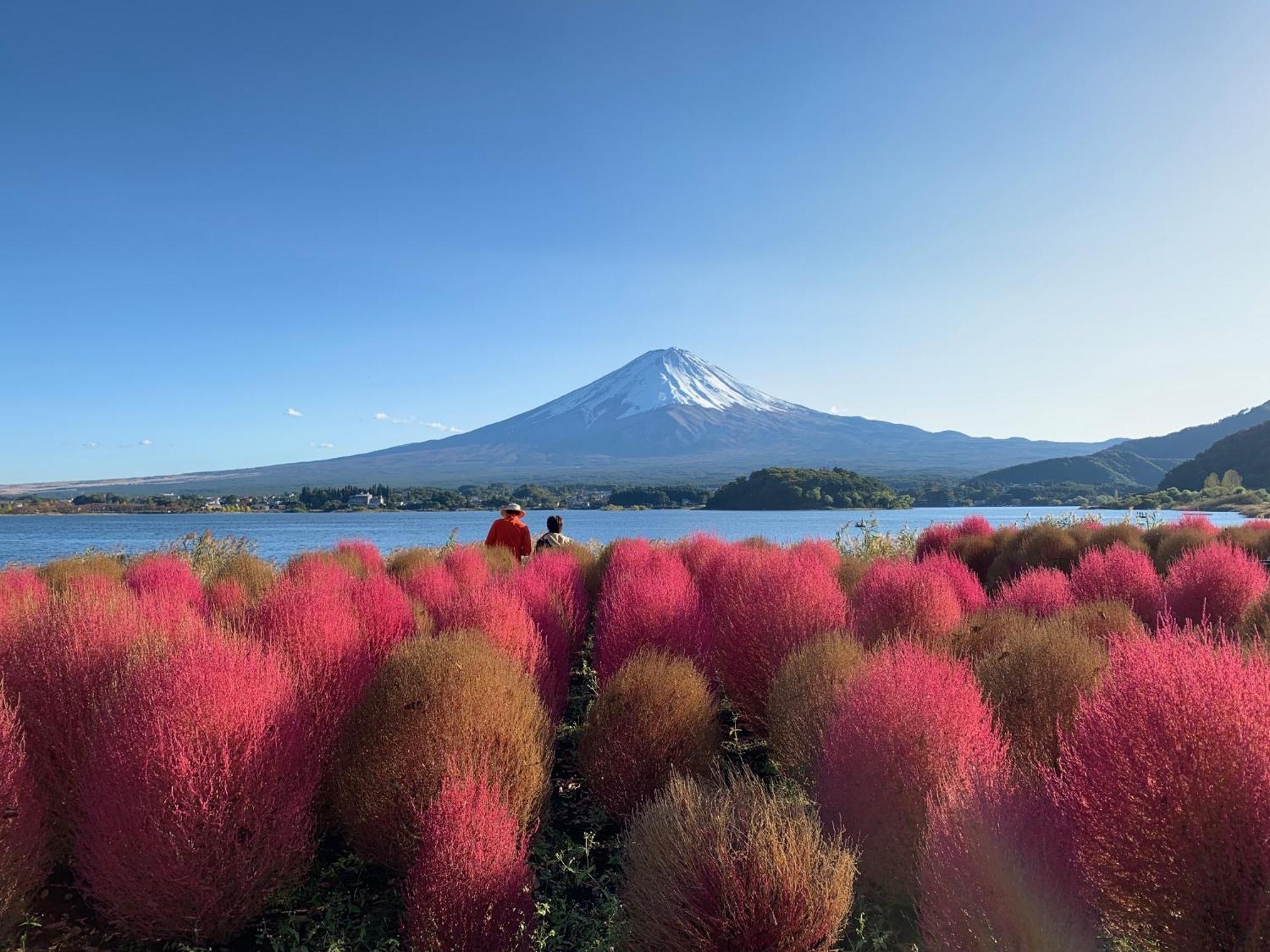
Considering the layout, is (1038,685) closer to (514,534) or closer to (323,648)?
(323,648)

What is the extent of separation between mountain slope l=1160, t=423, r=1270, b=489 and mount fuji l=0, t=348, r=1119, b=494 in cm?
5443

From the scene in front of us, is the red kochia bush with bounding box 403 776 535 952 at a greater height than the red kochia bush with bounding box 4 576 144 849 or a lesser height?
lesser

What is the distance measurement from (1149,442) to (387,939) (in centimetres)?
16001

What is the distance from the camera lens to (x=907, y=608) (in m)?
6.79

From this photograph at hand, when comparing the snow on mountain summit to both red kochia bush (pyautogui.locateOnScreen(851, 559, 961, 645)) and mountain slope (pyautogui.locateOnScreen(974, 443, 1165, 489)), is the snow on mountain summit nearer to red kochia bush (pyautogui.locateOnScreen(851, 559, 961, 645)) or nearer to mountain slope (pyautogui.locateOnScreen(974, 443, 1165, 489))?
mountain slope (pyautogui.locateOnScreen(974, 443, 1165, 489))

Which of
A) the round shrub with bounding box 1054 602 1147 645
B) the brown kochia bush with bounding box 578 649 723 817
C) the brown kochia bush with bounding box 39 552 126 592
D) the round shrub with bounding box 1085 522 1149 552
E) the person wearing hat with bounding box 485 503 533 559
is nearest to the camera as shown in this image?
the brown kochia bush with bounding box 578 649 723 817

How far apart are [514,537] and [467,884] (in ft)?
31.0

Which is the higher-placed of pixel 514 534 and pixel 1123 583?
pixel 514 534

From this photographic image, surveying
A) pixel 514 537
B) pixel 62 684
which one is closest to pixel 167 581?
pixel 62 684

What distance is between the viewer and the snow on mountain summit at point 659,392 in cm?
17875

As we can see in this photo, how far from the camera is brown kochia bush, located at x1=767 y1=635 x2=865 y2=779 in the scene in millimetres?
4438

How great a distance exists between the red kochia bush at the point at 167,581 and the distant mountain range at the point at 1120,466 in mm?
100179

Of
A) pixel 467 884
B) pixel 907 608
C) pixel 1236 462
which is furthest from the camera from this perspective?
pixel 1236 462

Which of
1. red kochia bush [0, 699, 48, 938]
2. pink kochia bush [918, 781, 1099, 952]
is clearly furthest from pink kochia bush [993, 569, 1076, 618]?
red kochia bush [0, 699, 48, 938]
